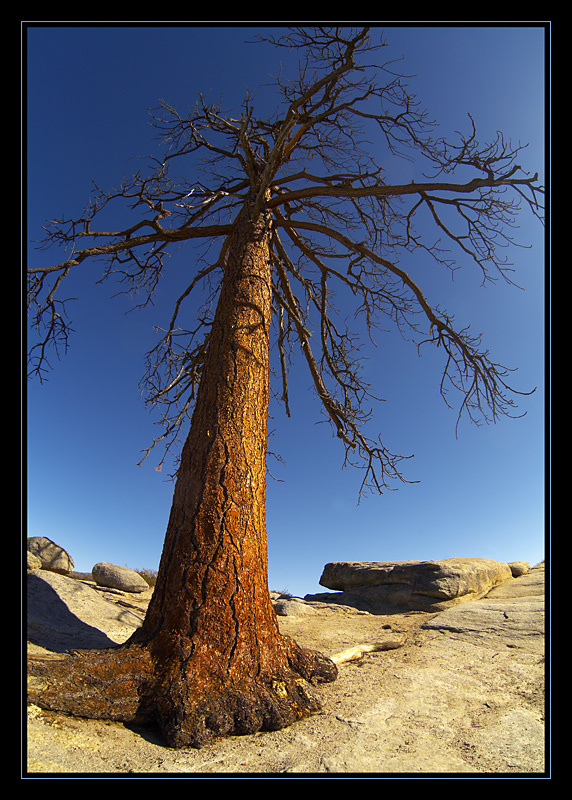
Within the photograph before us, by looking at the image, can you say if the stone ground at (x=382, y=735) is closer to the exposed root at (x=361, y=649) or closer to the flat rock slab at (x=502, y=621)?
the exposed root at (x=361, y=649)

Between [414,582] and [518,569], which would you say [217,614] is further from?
[518,569]

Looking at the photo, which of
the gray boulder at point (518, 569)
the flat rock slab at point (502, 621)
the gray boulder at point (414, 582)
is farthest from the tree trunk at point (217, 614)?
the gray boulder at point (518, 569)

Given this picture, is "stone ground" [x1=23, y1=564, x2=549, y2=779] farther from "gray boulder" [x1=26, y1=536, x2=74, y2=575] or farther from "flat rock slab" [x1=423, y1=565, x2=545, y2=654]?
"gray boulder" [x1=26, y1=536, x2=74, y2=575]

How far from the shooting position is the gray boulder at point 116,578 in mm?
9992

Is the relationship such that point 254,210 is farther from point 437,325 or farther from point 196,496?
point 196,496

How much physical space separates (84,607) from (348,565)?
20.1 ft

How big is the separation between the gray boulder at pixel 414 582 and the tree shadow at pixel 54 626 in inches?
220

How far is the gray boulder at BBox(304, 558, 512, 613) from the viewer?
857 centimetres

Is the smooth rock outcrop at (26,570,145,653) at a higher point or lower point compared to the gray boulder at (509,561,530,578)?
higher

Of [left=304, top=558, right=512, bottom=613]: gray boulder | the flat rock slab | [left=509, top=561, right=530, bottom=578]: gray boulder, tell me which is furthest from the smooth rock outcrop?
[left=509, top=561, right=530, bottom=578]: gray boulder

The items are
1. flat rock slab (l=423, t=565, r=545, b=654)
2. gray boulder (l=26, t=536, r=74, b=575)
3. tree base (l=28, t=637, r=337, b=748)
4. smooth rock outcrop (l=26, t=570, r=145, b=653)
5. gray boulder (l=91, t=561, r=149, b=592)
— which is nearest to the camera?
tree base (l=28, t=637, r=337, b=748)

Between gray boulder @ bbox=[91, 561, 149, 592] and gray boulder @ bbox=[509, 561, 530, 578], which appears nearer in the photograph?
gray boulder @ bbox=[91, 561, 149, 592]

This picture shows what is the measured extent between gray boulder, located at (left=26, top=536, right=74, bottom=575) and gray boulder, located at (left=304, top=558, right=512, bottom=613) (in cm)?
538

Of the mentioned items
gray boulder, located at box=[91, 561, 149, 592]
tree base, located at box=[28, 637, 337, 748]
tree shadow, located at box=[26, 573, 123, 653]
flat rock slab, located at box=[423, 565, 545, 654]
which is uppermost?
tree base, located at box=[28, 637, 337, 748]
